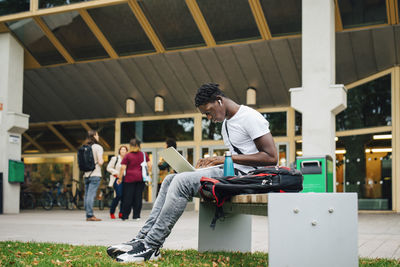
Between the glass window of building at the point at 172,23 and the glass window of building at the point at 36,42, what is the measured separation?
10.6 ft

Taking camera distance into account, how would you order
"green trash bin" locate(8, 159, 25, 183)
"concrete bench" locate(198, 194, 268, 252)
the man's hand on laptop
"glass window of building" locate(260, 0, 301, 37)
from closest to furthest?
the man's hand on laptop → "concrete bench" locate(198, 194, 268, 252) → "glass window of building" locate(260, 0, 301, 37) → "green trash bin" locate(8, 159, 25, 183)

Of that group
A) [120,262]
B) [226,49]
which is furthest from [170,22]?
[120,262]

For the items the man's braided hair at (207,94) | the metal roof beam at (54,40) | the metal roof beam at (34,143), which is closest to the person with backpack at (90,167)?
the metal roof beam at (54,40)

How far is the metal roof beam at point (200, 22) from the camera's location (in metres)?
12.3

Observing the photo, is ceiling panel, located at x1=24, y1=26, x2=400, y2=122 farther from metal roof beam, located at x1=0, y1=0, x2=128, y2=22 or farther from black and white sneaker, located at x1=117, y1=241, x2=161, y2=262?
black and white sneaker, located at x1=117, y1=241, x2=161, y2=262

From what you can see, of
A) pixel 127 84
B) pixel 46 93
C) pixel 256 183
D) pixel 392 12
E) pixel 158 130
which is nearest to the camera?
pixel 256 183

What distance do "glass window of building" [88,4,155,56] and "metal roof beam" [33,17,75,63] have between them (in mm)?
1504

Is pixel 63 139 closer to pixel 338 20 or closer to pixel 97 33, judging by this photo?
pixel 97 33

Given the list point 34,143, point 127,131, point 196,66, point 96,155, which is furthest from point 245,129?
point 34,143

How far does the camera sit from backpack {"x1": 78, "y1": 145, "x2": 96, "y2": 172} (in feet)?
32.0

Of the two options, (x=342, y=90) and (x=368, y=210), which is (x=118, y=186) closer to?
(x=342, y=90)

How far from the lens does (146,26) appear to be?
1325cm

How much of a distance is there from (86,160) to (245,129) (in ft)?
21.0

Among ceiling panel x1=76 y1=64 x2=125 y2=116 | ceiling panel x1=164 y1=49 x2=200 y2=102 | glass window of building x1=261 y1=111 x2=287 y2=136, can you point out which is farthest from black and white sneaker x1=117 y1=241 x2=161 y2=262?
ceiling panel x1=76 y1=64 x2=125 y2=116
